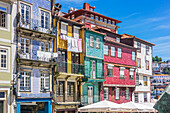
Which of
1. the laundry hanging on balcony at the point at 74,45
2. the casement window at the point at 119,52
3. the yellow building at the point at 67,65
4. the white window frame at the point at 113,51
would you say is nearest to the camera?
the yellow building at the point at 67,65

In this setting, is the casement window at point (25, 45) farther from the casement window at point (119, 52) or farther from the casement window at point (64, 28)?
the casement window at point (119, 52)

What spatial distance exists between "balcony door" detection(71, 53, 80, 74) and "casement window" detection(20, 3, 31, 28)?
7.40 metres

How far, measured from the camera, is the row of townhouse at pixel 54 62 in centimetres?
2470

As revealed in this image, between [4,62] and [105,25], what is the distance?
126ft

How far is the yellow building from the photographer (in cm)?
3003

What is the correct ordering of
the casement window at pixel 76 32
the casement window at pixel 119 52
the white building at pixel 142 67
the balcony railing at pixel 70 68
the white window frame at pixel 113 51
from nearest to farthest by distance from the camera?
1. the balcony railing at pixel 70 68
2. the casement window at pixel 76 32
3. the white window frame at pixel 113 51
4. the casement window at pixel 119 52
5. the white building at pixel 142 67

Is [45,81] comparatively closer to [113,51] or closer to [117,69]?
[113,51]

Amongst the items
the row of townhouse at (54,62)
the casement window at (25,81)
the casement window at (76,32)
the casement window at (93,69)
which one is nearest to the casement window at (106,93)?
the row of townhouse at (54,62)

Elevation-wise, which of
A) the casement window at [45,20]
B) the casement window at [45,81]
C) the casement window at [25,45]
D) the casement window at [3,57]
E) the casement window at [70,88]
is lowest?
the casement window at [70,88]

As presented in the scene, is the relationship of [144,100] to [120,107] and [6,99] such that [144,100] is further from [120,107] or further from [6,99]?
[6,99]

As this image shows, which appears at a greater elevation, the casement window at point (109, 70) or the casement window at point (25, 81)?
the casement window at point (109, 70)

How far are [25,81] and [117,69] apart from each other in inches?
671

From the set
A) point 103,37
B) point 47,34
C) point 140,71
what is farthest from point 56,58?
point 140,71

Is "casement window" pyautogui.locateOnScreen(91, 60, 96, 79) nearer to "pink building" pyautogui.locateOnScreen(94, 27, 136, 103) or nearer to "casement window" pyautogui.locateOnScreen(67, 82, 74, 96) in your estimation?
"pink building" pyautogui.locateOnScreen(94, 27, 136, 103)
